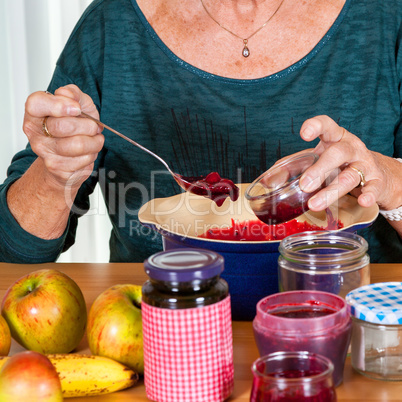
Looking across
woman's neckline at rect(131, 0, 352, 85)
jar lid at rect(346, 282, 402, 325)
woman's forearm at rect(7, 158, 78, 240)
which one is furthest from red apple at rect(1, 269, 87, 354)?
woman's neckline at rect(131, 0, 352, 85)

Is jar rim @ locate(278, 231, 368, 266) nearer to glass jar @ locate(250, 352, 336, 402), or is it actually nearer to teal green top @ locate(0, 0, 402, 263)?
glass jar @ locate(250, 352, 336, 402)

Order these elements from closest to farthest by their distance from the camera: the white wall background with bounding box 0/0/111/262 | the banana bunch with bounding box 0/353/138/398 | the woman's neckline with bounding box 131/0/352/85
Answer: the banana bunch with bounding box 0/353/138/398, the woman's neckline with bounding box 131/0/352/85, the white wall background with bounding box 0/0/111/262

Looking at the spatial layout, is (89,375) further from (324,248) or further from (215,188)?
(215,188)

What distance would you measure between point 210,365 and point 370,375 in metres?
0.22

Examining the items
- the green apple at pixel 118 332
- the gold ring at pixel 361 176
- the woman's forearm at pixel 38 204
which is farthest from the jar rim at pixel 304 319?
the woman's forearm at pixel 38 204

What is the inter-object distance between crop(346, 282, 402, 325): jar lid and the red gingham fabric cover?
17 cm

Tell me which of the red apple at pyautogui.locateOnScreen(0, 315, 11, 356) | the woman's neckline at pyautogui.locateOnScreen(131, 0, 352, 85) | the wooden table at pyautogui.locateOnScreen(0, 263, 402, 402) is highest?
the woman's neckline at pyautogui.locateOnScreen(131, 0, 352, 85)

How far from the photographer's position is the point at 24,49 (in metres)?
2.37

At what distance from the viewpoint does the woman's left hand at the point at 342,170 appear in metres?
0.94

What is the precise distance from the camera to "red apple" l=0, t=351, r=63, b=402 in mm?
608

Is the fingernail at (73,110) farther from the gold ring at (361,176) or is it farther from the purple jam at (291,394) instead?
the purple jam at (291,394)

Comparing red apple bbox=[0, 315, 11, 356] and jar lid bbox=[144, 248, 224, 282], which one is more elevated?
jar lid bbox=[144, 248, 224, 282]

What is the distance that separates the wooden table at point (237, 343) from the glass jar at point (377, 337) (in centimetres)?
1

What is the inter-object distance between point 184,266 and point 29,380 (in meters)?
0.20
